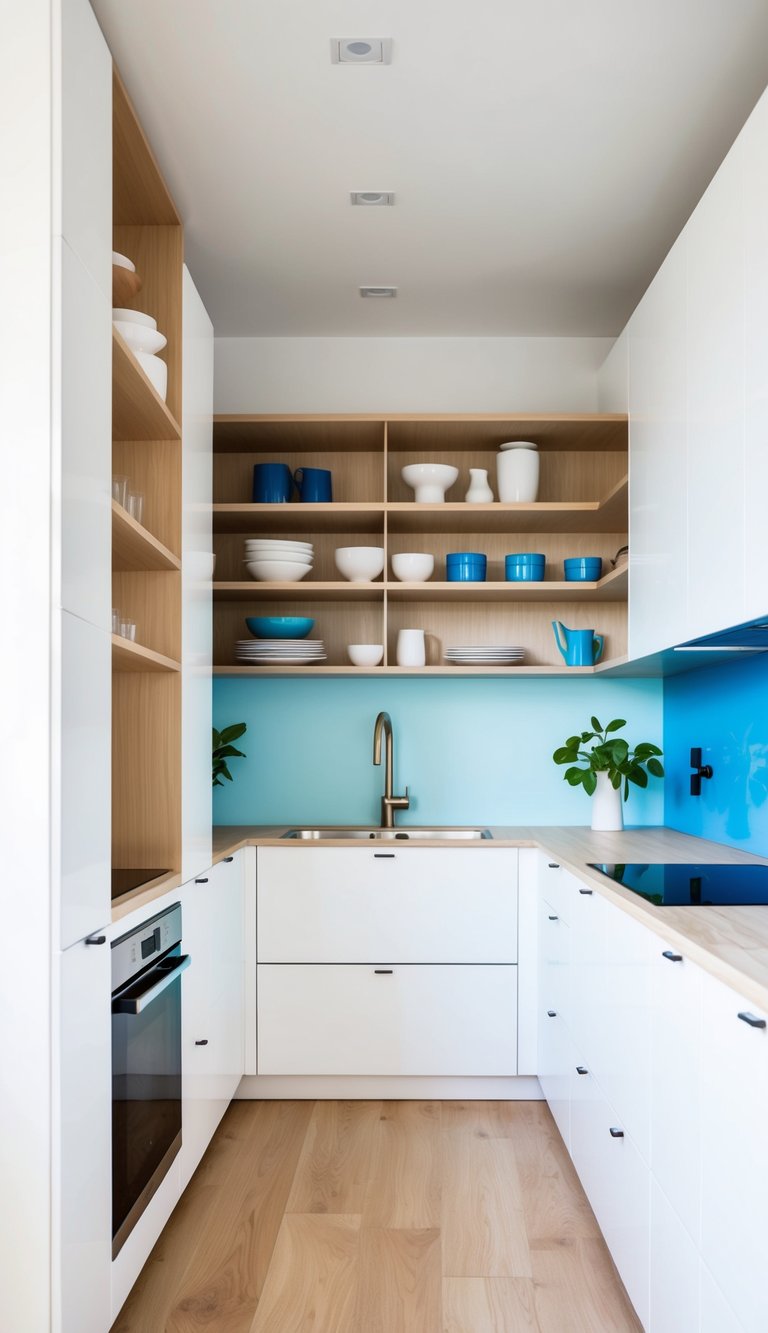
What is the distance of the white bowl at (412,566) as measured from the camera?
11.1 feet

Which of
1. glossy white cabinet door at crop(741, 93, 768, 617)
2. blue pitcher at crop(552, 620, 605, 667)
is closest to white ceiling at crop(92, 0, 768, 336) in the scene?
glossy white cabinet door at crop(741, 93, 768, 617)

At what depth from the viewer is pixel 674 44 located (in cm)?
208

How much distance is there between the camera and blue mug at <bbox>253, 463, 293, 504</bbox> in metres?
3.46

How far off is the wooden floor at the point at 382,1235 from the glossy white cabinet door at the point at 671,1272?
33 cm

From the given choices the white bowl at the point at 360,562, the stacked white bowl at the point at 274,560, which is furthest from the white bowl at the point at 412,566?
the stacked white bowl at the point at 274,560

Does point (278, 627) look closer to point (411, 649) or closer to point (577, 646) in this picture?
point (411, 649)

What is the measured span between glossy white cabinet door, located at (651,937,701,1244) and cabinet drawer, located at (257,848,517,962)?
1.37m

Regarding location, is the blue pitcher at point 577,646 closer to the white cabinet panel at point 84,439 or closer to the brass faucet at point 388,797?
the brass faucet at point 388,797

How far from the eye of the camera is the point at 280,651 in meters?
3.37

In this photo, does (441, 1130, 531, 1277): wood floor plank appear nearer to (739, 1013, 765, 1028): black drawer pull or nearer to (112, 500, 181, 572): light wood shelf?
(739, 1013, 765, 1028): black drawer pull

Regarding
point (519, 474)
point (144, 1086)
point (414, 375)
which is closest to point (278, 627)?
point (519, 474)

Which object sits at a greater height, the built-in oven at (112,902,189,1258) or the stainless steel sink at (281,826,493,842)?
the stainless steel sink at (281,826,493,842)

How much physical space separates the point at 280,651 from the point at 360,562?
15.9 inches

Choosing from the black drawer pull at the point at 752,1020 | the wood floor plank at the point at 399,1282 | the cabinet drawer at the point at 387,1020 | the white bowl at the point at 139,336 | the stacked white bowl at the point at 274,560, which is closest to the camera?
the black drawer pull at the point at 752,1020
